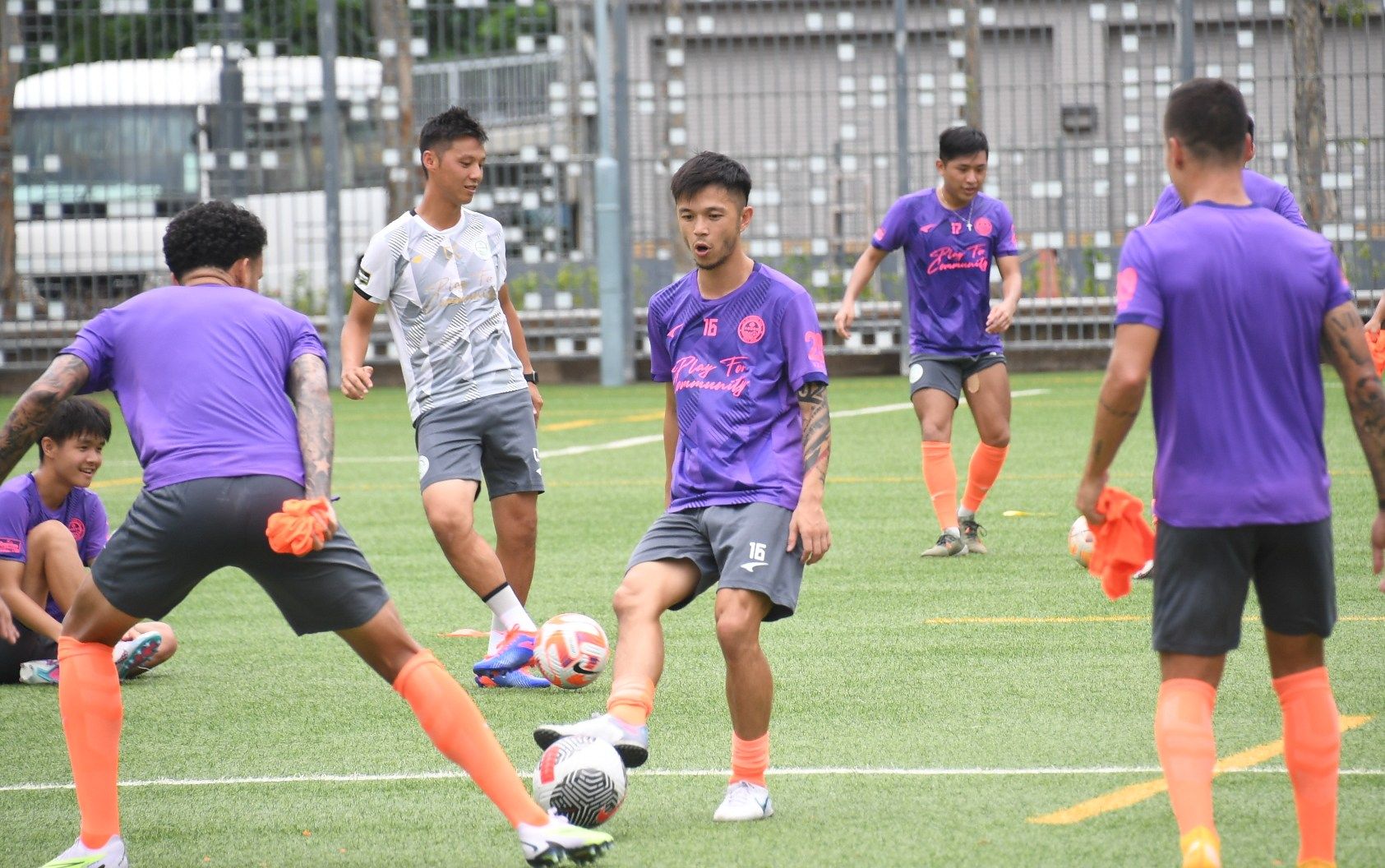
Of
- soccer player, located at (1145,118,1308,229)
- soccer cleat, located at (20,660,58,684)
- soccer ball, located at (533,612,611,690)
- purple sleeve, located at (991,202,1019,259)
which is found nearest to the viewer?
soccer ball, located at (533,612,611,690)

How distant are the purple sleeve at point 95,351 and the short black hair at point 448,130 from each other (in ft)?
8.41

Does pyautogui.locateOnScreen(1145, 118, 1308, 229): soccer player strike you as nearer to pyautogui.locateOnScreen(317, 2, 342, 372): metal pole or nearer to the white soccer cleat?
the white soccer cleat

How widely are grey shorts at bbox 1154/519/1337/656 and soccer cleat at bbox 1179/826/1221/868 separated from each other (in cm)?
41

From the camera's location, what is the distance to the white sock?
23.1 feet

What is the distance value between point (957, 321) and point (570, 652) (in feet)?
13.4

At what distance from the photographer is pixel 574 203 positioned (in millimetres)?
20781

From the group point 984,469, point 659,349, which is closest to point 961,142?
point 984,469

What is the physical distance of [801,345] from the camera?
518 cm

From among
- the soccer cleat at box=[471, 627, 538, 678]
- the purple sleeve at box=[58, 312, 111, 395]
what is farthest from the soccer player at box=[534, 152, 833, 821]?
the soccer cleat at box=[471, 627, 538, 678]

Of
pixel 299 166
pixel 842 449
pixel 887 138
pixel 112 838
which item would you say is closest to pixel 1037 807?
pixel 112 838

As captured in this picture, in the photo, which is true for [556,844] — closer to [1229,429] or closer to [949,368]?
[1229,429]

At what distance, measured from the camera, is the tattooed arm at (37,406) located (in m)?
4.57

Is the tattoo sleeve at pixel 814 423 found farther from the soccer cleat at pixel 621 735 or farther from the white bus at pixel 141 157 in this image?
the white bus at pixel 141 157

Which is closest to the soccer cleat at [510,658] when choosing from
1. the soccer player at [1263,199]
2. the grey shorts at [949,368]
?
the soccer player at [1263,199]
